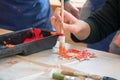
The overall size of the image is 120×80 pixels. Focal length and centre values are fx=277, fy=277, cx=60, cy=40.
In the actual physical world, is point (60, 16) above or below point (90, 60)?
above

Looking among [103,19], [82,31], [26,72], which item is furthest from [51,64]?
[103,19]

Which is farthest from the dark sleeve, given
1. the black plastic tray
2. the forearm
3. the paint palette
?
the paint palette

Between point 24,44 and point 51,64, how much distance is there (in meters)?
0.12

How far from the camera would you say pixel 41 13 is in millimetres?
1553

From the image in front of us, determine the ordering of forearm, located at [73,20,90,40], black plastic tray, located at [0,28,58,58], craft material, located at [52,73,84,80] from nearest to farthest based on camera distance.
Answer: craft material, located at [52,73,84,80] < black plastic tray, located at [0,28,58,58] < forearm, located at [73,20,90,40]

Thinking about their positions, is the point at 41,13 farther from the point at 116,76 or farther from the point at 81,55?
the point at 116,76

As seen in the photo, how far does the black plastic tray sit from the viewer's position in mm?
906

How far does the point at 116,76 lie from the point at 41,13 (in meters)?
0.84

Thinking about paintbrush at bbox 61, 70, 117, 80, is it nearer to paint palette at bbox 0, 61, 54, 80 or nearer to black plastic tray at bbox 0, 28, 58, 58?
paint palette at bbox 0, 61, 54, 80

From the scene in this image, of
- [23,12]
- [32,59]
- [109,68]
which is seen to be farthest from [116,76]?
[23,12]

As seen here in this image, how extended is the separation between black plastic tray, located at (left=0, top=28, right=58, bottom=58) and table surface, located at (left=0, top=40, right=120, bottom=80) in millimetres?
23

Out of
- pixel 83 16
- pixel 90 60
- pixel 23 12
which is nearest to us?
pixel 90 60

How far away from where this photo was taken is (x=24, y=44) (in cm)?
92

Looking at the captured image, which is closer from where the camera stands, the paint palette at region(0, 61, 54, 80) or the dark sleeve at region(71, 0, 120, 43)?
the paint palette at region(0, 61, 54, 80)
